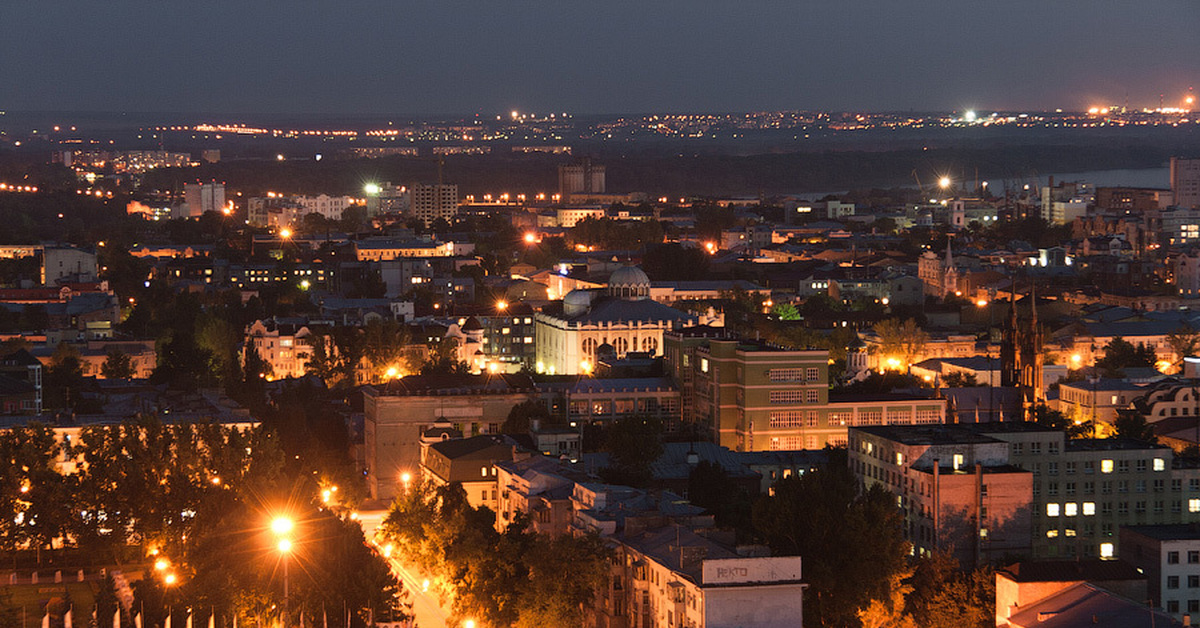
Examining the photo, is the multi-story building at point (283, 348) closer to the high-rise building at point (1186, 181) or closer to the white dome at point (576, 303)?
the white dome at point (576, 303)

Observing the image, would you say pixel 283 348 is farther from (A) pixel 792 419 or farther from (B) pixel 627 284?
(A) pixel 792 419

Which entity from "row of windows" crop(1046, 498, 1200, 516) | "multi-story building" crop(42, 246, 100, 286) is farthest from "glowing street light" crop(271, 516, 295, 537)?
"multi-story building" crop(42, 246, 100, 286)

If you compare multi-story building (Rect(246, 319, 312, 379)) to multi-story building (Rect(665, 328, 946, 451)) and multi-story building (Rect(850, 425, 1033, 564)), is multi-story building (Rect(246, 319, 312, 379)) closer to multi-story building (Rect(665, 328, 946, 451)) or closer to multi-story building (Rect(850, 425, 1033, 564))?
multi-story building (Rect(665, 328, 946, 451))

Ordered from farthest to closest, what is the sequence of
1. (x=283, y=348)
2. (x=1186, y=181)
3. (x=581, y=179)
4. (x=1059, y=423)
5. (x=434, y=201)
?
1. (x=581, y=179)
2. (x=434, y=201)
3. (x=1186, y=181)
4. (x=283, y=348)
5. (x=1059, y=423)

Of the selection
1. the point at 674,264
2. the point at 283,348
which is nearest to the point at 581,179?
the point at 674,264

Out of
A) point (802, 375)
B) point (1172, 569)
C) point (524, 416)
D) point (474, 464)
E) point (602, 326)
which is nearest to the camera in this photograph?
point (1172, 569)

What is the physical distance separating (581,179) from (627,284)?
10485 centimetres

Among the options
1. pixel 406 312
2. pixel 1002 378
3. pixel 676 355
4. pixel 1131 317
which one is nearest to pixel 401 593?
pixel 676 355

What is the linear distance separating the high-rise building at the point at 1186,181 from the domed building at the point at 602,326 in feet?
249

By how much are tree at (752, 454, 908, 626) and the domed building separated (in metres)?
19.5

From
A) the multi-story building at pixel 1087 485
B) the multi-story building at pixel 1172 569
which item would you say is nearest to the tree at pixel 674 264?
the multi-story building at pixel 1087 485

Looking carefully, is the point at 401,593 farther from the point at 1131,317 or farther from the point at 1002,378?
the point at 1131,317

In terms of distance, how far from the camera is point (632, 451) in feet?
107

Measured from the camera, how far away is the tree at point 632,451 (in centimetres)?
3145
